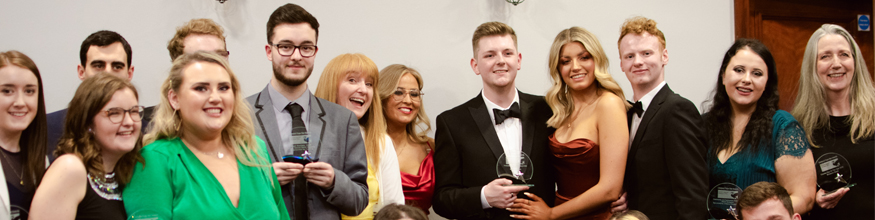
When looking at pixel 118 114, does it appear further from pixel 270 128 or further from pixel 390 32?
pixel 390 32

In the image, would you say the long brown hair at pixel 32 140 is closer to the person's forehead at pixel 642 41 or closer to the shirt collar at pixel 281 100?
the shirt collar at pixel 281 100

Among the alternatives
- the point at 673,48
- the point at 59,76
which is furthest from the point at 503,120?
the point at 59,76

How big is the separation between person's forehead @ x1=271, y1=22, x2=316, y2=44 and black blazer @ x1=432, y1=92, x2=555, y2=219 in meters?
0.88

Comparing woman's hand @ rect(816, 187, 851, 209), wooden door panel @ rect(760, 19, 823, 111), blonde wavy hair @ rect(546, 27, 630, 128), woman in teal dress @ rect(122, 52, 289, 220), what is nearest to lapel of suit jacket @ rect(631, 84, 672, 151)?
blonde wavy hair @ rect(546, 27, 630, 128)

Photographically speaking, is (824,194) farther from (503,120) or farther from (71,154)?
(71,154)

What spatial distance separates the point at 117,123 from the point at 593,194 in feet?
6.70

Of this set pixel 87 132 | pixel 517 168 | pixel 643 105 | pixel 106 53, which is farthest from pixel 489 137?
pixel 106 53

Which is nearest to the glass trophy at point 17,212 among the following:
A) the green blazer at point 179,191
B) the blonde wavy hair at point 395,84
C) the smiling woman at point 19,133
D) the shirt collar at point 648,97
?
the smiling woman at point 19,133

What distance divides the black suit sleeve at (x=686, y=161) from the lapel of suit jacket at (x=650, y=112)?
0.09 m

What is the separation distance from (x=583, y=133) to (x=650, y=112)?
330mm

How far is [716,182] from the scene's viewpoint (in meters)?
3.11

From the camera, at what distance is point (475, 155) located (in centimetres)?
313

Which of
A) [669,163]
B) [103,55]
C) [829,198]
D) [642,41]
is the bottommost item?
[829,198]

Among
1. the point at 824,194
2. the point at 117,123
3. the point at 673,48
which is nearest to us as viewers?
the point at 117,123
